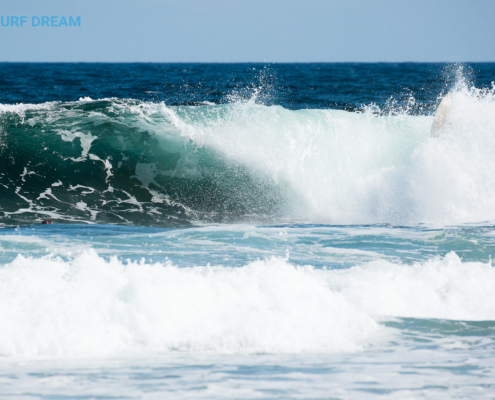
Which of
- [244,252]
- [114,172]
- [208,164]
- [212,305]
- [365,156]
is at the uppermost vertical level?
[365,156]

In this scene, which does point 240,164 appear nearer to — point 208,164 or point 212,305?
point 208,164

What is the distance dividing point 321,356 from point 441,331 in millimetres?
1194

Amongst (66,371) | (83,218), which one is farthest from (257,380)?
(83,218)

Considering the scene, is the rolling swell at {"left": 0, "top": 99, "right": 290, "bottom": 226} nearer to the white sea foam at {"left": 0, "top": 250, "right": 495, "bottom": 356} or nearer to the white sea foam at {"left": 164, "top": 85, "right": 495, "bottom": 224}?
the white sea foam at {"left": 164, "top": 85, "right": 495, "bottom": 224}

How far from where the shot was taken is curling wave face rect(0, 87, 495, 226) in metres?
8.96

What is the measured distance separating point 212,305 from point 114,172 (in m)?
7.15

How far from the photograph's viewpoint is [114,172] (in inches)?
417

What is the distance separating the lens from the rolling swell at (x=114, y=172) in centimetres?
907

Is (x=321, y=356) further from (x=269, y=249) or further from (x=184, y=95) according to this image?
(x=184, y=95)

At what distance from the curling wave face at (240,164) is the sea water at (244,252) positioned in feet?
0.15

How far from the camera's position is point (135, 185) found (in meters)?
10.3

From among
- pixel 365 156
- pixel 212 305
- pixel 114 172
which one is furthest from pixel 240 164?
pixel 212 305

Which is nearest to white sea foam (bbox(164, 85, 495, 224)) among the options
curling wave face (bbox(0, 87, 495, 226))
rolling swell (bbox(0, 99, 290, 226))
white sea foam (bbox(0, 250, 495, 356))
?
curling wave face (bbox(0, 87, 495, 226))

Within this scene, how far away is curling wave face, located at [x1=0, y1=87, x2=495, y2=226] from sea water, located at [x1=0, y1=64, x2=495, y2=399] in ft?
0.15
